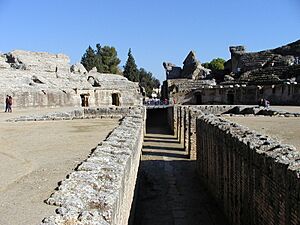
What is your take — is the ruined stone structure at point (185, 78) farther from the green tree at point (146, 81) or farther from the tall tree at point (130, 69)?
the green tree at point (146, 81)

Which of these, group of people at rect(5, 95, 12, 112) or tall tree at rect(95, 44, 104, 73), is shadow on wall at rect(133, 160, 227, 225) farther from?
tall tree at rect(95, 44, 104, 73)

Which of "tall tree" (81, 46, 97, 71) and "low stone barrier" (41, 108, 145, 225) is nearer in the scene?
"low stone barrier" (41, 108, 145, 225)

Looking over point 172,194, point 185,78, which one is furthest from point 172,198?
point 185,78

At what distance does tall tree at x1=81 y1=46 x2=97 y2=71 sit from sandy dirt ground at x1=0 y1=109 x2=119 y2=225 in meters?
50.1

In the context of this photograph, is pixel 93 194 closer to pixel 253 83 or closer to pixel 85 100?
pixel 85 100

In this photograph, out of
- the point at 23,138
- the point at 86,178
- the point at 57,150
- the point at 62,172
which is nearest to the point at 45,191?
the point at 86,178

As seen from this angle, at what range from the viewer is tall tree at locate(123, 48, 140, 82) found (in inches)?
2308

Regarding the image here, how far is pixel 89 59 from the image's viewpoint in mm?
61125

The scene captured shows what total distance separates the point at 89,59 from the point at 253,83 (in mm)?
33900

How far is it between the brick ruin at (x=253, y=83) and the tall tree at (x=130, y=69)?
15.8 meters

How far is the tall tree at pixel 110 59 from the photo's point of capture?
6624cm

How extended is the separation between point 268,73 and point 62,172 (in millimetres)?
31370

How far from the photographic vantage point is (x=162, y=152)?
16.5 m

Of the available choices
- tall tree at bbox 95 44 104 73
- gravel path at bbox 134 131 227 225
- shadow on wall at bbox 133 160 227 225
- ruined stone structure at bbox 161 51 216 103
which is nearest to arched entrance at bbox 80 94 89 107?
ruined stone structure at bbox 161 51 216 103
